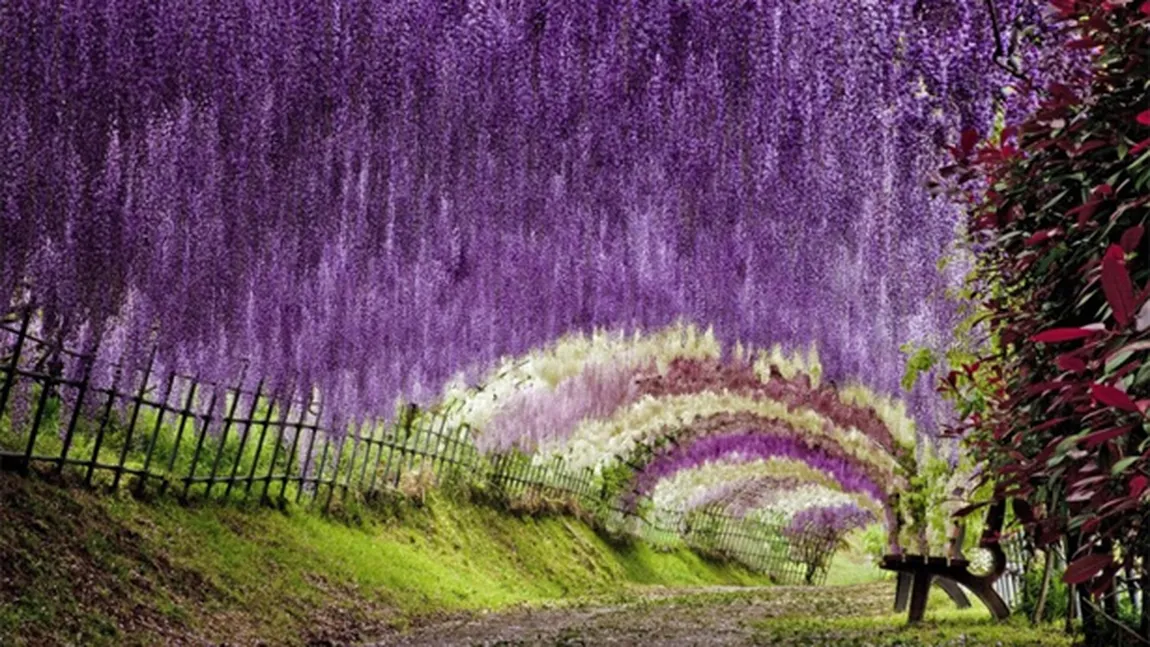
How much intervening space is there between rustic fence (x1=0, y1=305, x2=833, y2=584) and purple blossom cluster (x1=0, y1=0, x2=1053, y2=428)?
1.23 ft

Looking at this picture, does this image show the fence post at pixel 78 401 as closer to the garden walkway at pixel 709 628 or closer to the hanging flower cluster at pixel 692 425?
the garden walkway at pixel 709 628

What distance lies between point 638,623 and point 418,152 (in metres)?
4.45

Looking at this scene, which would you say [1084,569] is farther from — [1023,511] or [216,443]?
[216,443]

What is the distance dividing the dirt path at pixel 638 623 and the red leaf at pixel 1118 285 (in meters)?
6.81

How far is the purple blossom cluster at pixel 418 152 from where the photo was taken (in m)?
6.14

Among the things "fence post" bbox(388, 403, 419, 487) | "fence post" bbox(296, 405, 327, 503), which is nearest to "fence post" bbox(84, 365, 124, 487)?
"fence post" bbox(296, 405, 327, 503)

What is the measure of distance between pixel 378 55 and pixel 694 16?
64.6 inches

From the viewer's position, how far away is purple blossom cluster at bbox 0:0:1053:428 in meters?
6.14

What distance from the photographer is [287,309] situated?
9.54m

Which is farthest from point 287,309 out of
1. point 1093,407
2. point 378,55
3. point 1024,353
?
point 1093,407

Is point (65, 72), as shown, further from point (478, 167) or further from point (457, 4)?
point (478, 167)

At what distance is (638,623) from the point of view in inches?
419

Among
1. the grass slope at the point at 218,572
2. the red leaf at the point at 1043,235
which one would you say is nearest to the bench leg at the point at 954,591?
the grass slope at the point at 218,572

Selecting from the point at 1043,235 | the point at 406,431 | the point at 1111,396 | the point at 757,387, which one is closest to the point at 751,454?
the point at 757,387
